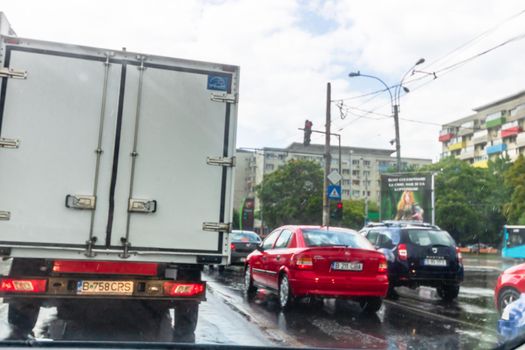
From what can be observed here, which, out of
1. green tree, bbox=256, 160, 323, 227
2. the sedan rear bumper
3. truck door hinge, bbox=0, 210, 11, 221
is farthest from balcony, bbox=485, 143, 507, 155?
truck door hinge, bbox=0, 210, 11, 221

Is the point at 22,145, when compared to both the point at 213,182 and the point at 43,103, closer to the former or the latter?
the point at 43,103

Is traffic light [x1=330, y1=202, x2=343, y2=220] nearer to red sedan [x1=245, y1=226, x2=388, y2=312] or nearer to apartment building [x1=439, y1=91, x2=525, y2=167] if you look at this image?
red sedan [x1=245, y1=226, x2=388, y2=312]

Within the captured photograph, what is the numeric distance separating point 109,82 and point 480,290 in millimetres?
10826

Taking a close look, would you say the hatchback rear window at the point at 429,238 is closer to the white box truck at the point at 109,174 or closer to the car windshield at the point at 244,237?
the car windshield at the point at 244,237

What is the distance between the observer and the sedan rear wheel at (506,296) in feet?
23.8

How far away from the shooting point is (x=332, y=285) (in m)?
8.09

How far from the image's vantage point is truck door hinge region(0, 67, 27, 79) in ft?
17.2

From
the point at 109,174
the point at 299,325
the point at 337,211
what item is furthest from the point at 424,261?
the point at 337,211

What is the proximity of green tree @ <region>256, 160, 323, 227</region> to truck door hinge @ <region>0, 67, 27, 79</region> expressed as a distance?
57.4 m

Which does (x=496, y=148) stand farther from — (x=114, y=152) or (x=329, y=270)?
→ (x=114, y=152)

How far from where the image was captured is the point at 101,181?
5.41 metres

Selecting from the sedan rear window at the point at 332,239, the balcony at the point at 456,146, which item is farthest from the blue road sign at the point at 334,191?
the balcony at the point at 456,146

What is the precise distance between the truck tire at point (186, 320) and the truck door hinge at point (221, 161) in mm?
1595

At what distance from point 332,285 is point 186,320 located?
8.71 feet
